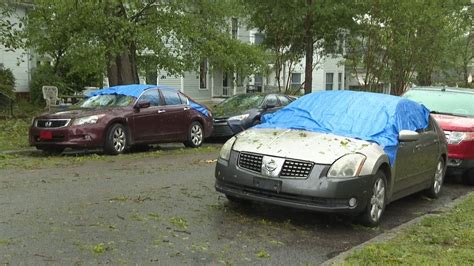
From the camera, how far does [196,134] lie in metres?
14.6

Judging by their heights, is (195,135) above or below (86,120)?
below

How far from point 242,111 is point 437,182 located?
7.42 m

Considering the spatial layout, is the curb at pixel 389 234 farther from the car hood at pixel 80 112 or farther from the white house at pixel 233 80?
the white house at pixel 233 80

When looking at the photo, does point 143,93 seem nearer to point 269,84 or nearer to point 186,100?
point 186,100

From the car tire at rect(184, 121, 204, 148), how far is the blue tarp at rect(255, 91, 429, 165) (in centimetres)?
649

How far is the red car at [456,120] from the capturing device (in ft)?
33.2

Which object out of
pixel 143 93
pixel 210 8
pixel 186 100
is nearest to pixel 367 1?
pixel 210 8

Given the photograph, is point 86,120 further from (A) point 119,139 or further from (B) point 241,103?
(B) point 241,103

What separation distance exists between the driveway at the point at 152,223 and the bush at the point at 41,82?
50.2ft

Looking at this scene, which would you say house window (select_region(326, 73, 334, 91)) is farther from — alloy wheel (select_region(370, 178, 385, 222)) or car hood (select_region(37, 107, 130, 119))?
alloy wheel (select_region(370, 178, 385, 222))

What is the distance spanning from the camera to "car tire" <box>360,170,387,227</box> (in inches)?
266

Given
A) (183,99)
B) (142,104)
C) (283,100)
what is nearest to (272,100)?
(283,100)

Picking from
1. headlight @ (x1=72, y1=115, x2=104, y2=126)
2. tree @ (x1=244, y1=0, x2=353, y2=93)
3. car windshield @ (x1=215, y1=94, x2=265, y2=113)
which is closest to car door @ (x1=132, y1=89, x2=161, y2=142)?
headlight @ (x1=72, y1=115, x2=104, y2=126)

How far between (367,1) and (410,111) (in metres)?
15.9
